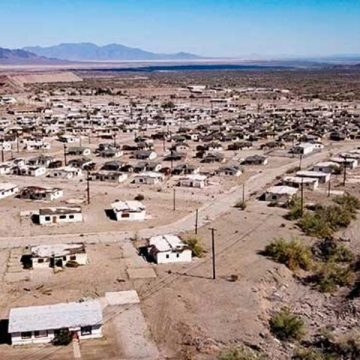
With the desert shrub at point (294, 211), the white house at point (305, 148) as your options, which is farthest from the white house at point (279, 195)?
the white house at point (305, 148)

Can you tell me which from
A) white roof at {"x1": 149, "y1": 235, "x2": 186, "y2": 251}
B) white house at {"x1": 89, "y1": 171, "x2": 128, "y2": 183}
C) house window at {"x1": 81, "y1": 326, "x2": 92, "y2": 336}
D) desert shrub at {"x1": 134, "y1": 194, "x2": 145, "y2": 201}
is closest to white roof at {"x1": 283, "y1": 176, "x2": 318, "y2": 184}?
desert shrub at {"x1": 134, "y1": 194, "x2": 145, "y2": 201}

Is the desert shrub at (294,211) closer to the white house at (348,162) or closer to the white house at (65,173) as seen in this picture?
the white house at (348,162)

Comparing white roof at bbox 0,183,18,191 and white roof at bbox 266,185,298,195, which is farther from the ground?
white roof at bbox 266,185,298,195

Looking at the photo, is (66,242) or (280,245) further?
(66,242)

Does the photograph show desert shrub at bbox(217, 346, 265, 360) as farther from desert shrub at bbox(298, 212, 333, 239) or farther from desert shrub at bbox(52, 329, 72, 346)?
desert shrub at bbox(298, 212, 333, 239)

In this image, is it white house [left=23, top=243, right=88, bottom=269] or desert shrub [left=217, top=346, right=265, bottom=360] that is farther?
white house [left=23, top=243, right=88, bottom=269]

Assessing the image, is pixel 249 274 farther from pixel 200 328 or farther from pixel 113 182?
pixel 113 182

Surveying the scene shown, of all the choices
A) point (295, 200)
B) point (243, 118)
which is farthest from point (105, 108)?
point (295, 200)
